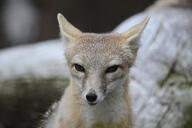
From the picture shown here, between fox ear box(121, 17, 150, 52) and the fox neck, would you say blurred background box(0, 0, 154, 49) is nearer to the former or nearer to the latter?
fox ear box(121, 17, 150, 52)

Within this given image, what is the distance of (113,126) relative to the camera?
5.68 metres

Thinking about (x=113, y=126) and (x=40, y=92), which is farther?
(x=40, y=92)

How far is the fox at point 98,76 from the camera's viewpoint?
17.2ft

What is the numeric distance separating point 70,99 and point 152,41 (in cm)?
252

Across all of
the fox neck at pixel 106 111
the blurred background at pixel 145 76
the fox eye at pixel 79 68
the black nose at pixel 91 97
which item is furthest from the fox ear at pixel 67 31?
the blurred background at pixel 145 76

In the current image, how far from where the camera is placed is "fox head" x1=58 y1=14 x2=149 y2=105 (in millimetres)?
5148

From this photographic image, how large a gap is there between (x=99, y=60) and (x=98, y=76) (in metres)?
0.22

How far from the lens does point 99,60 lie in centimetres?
529

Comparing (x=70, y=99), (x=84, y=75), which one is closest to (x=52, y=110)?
(x=70, y=99)

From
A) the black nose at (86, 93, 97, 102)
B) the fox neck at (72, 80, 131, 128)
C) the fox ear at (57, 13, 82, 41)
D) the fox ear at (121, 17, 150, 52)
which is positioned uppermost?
the fox ear at (57, 13, 82, 41)

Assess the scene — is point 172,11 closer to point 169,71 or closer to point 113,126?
point 169,71

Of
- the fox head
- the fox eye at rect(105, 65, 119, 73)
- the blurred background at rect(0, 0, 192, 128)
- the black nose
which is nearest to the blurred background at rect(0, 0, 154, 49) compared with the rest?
the blurred background at rect(0, 0, 192, 128)

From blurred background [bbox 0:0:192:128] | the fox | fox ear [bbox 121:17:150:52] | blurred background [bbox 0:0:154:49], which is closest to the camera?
the fox

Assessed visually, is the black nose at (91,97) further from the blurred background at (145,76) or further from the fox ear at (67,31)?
the blurred background at (145,76)
